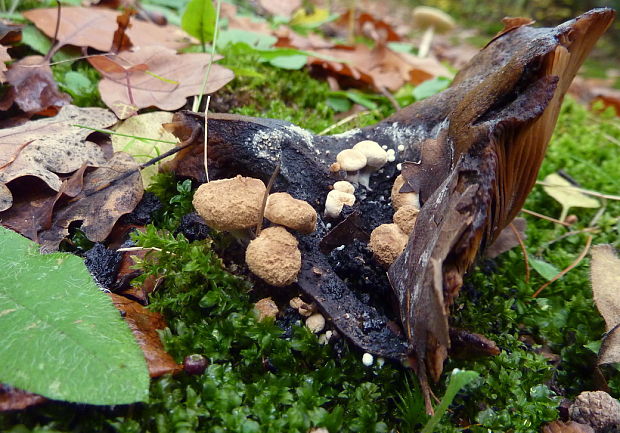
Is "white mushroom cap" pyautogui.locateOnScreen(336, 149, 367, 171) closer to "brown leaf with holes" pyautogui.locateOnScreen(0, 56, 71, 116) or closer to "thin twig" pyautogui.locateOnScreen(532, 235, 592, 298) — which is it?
"thin twig" pyautogui.locateOnScreen(532, 235, 592, 298)

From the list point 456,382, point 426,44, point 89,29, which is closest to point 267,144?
point 456,382

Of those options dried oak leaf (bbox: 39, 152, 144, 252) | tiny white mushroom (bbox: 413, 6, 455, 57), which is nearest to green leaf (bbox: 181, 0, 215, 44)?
dried oak leaf (bbox: 39, 152, 144, 252)

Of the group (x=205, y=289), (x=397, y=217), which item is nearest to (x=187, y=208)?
(x=205, y=289)

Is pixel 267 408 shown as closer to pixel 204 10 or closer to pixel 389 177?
pixel 389 177

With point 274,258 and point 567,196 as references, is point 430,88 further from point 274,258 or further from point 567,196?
point 274,258

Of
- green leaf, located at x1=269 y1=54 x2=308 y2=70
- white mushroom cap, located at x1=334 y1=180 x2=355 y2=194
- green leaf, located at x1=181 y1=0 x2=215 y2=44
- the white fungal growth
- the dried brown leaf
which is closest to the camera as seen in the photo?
the white fungal growth
